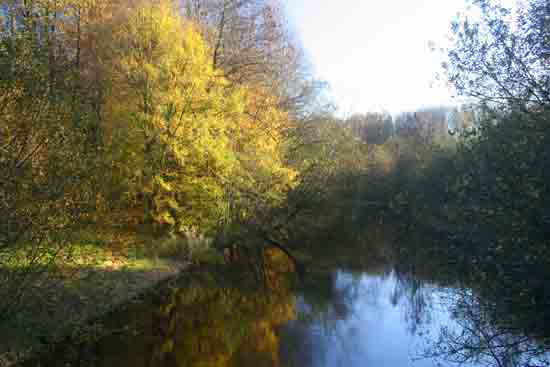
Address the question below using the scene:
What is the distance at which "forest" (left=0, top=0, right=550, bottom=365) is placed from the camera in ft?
20.6

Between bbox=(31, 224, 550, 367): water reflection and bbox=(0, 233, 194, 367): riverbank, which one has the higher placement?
bbox=(0, 233, 194, 367): riverbank

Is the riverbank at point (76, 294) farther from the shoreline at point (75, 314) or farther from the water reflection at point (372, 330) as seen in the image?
the water reflection at point (372, 330)

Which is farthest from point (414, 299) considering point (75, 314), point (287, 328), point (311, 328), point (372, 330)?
point (75, 314)

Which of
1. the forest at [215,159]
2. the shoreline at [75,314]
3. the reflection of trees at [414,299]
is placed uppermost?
the forest at [215,159]

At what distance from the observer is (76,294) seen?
9.68m

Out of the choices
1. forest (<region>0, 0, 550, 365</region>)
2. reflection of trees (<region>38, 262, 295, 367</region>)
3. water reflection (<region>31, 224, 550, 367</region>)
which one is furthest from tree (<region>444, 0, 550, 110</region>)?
reflection of trees (<region>38, 262, 295, 367</region>)

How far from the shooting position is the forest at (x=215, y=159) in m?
6.28

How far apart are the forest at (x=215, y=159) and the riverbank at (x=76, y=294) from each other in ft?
0.18

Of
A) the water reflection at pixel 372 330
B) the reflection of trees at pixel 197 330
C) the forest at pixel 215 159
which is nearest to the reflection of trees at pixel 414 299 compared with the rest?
the water reflection at pixel 372 330

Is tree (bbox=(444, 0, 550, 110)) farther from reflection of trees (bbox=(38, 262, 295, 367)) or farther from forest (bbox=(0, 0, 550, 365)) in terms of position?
reflection of trees (bbox=(38, 262, 295, 367))

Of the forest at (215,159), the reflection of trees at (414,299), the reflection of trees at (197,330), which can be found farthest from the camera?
the reflection of trees at (414,299)

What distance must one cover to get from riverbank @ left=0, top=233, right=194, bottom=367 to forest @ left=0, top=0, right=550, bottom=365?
0.18 ft

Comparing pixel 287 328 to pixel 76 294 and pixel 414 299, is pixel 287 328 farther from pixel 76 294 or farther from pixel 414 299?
pixel 76 294

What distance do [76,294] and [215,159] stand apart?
7.42 m
